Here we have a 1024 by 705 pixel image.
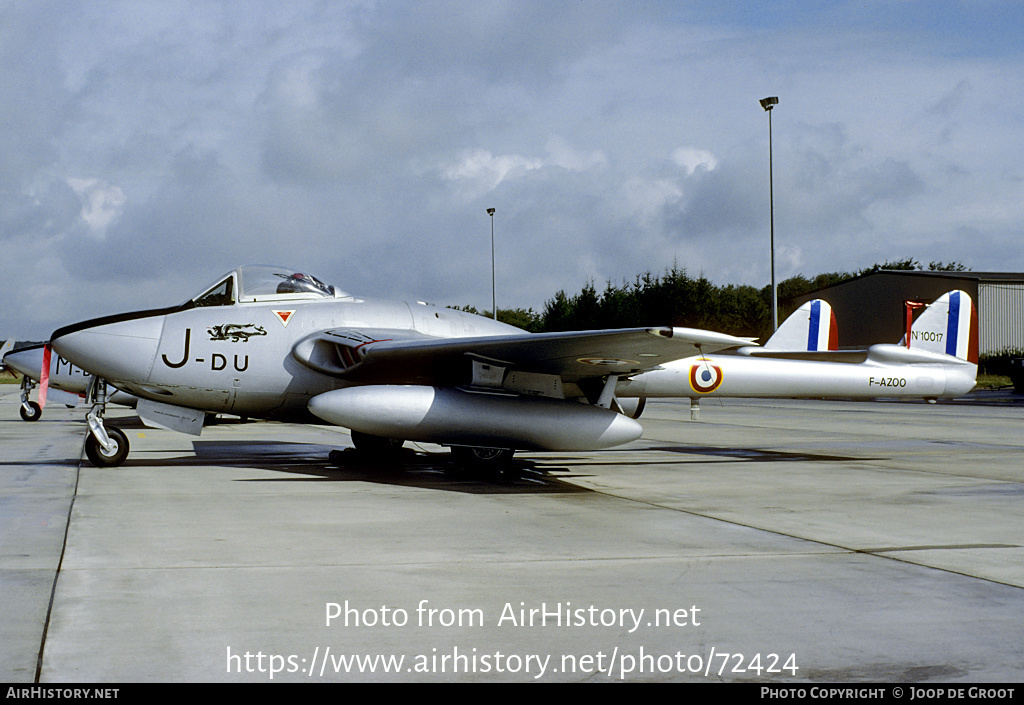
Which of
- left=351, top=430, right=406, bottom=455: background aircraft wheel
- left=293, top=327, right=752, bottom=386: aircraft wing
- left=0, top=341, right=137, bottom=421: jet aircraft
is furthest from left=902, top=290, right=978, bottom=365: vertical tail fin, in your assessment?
left=0, top=341, right=137, bottom=421: jet aircraft

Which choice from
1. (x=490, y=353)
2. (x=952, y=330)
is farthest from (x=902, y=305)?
(x=490, y=353)

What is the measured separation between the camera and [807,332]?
1328 cm

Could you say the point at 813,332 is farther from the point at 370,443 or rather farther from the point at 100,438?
the point at 100,438

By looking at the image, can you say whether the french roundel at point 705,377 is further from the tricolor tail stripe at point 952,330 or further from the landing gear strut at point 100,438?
the landing gear strut at point 100,438

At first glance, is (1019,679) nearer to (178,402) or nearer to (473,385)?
(473,385)

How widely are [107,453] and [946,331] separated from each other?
1222cm

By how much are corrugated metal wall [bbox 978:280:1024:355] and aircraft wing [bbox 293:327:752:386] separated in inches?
1983

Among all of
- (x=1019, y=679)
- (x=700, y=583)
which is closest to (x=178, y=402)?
(x=700, y=583)

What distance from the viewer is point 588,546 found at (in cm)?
662

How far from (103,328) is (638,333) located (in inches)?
257

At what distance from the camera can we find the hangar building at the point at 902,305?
5156 centimetres

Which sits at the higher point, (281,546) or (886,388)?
(886,388)

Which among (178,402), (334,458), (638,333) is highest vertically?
(638,333)

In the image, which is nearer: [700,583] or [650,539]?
[700,583]
